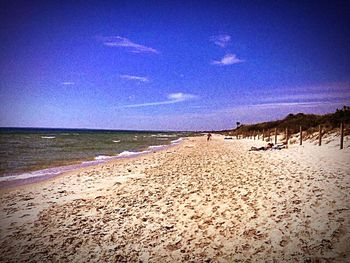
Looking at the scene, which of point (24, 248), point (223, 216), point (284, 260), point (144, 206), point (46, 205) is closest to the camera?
point (284, 260)

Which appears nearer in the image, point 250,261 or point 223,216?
point 250,261

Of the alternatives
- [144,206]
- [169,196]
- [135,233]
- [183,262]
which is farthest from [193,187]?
[183,262]

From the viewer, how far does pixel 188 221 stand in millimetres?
5656

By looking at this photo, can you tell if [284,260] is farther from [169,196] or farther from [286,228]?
[169,196]

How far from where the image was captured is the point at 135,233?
525 centimetres

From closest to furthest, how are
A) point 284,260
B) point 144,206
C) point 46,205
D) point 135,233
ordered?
1. point 284,260
2. point 135,233
3. point 144,206
4. point 46,205

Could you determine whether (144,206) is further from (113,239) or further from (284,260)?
(284,260)

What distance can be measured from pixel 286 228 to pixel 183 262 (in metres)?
2.25

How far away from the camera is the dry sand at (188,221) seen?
4.40 m

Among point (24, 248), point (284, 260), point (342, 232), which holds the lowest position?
point (24, 248)

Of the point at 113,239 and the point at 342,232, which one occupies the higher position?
the point at 342,232

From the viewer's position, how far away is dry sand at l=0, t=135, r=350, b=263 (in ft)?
14.4

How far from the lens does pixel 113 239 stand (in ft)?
16.5

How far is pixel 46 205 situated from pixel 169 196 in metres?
3.79
